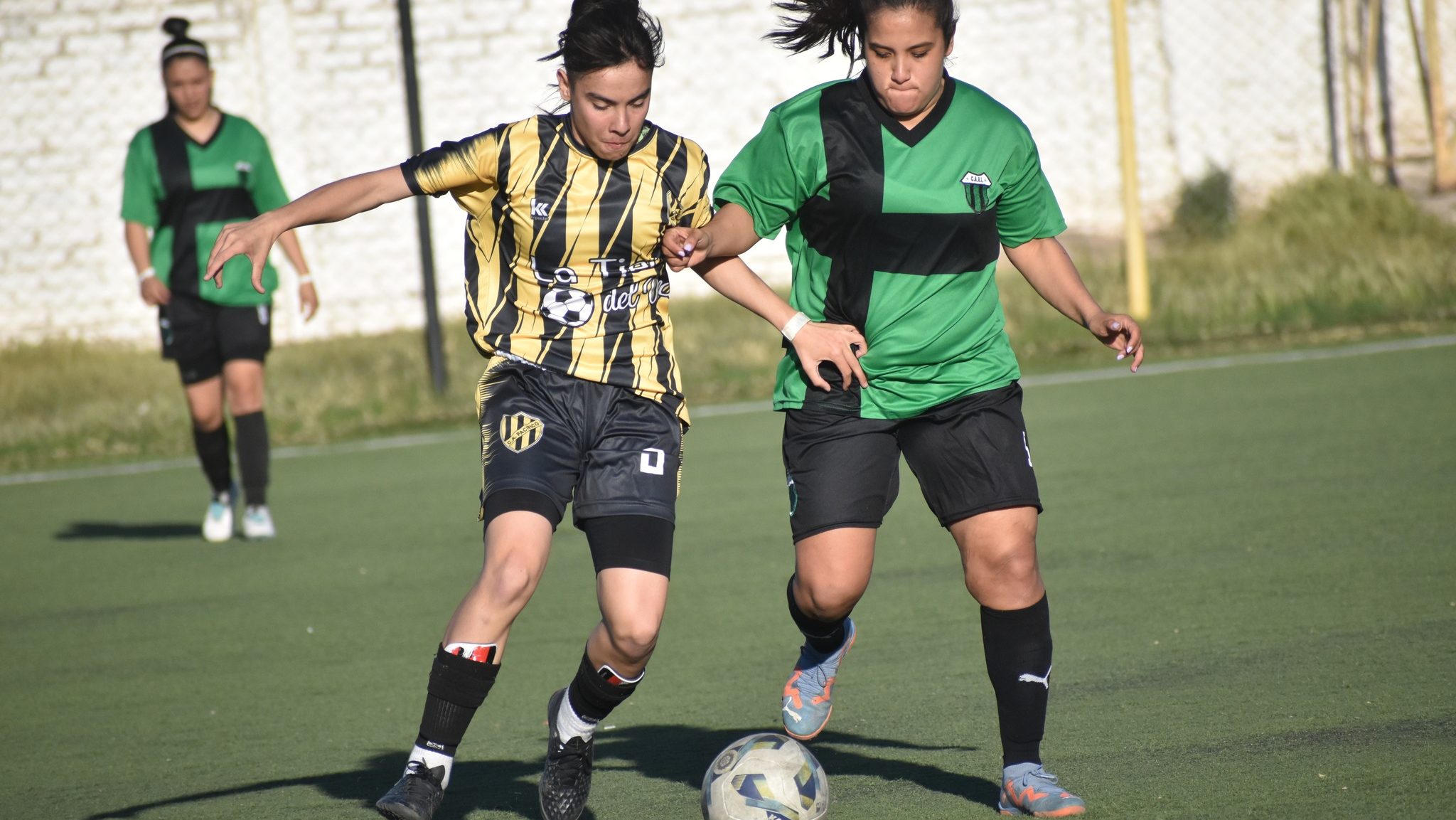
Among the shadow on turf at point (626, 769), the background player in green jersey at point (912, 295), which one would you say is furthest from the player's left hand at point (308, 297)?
the background player in green jersey at point (912, 295)

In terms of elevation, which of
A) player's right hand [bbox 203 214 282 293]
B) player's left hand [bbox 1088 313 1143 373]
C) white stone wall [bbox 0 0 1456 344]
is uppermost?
white stone wall [bbox 0 0 1456 344]

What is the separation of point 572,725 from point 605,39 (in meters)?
1.56

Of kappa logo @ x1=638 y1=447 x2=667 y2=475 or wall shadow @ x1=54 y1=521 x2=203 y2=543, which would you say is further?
wall shadow @ x1=54 y1=521 x2=203 y2=543

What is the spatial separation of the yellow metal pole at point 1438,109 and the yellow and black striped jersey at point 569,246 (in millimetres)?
13232

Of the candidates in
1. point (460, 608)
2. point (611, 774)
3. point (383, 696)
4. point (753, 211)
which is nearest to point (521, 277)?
point (753, 211)

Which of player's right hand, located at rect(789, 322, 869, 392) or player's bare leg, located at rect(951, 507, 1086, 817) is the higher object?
player's right hand, located at rect(789, 322, 869, 392)

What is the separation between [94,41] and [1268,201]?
11.8m

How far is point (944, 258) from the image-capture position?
3.61 metres

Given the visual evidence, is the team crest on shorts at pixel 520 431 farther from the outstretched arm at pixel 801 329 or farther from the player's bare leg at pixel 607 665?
the outstretched arm at pixel 801 329

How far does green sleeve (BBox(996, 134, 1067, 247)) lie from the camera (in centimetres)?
362

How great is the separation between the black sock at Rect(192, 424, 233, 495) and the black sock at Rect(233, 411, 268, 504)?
9cm

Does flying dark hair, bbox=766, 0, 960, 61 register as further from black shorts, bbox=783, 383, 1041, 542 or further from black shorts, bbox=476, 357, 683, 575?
black shorts, bbox=476, 357, 683, 575

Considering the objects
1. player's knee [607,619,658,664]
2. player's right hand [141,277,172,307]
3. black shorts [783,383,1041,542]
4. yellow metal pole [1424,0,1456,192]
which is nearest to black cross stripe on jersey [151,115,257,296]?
player's right hand [141,277,172,307]

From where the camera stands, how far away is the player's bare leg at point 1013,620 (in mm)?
3352
